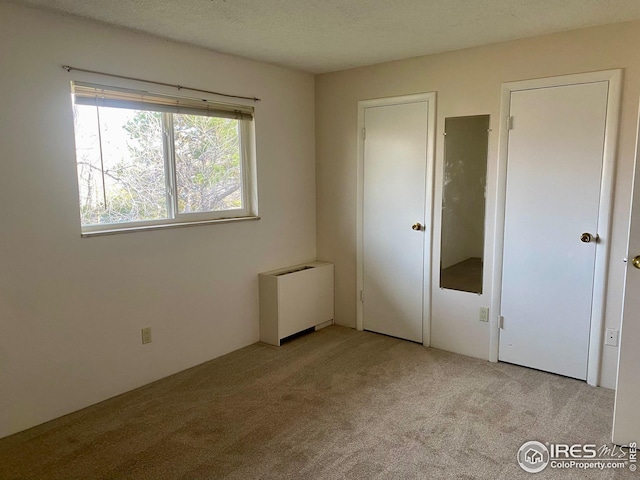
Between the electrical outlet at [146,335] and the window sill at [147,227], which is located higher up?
the window sill at [147,227]

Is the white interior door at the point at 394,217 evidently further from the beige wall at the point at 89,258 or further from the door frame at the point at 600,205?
the beige wall at the point at 89,258

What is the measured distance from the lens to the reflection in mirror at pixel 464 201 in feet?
11.0

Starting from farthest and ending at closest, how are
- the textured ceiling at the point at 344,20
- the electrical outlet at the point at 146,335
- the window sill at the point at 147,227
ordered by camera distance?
1. the electrical outlet at the point at 146,335
2. the window sill at the point at 147,227
3. the textured ceiling at the point at 344,20

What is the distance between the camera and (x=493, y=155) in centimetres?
329

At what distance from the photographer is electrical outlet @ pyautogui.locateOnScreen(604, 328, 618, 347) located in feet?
9.71

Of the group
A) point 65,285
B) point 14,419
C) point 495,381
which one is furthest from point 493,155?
point 14,419

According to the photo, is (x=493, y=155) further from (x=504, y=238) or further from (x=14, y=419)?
(x=14, y=419)

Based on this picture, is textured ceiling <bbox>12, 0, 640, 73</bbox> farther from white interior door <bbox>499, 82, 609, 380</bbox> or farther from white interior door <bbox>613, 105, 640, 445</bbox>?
white interior door <bbox>613, 105, 640, 445</bbox>

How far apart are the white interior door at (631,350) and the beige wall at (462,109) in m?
0.75

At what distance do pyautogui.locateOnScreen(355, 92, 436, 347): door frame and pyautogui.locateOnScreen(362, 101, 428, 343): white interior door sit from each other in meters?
0.03

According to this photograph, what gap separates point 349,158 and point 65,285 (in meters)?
2.41

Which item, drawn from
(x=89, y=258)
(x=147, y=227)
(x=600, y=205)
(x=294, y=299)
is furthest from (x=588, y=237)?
(x=89, y=258)

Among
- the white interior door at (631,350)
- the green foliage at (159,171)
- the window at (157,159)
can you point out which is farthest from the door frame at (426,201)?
the white interior door at (631,350)

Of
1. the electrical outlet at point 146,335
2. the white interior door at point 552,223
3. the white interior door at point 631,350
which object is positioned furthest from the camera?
the electrical outlet at point 146,335
